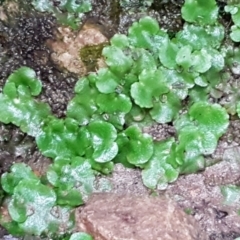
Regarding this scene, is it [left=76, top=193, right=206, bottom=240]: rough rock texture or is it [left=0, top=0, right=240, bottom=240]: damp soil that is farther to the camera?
[left=0, top=0, right=240, bottom=240]: damp soil

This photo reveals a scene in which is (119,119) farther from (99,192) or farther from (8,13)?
(8,13)

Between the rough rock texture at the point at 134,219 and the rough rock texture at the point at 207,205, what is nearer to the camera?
the rough rock texture at the point at 134,219

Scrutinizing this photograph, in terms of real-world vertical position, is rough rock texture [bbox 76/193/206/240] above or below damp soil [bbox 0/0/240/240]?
below

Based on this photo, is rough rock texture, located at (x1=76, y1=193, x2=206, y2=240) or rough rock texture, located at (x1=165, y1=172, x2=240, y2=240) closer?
rough rock texture, located at (x1=76, y1=193, x2=206, y2=240)

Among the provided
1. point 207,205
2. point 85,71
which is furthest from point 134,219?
point 85,71

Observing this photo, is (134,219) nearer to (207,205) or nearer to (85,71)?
(207,205)

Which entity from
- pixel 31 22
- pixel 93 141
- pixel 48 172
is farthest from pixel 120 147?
pixel 31 22
